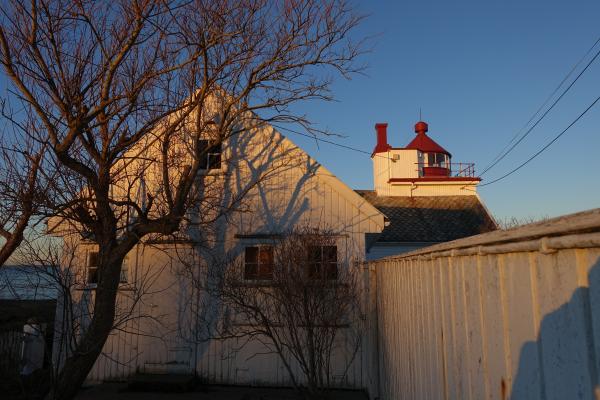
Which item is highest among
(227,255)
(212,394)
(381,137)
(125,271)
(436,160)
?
(381,137)

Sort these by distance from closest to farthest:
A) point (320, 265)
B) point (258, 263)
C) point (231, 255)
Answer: point (320, 265), point (258, 263), point (231, 255)

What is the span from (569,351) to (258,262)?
26.4 ft

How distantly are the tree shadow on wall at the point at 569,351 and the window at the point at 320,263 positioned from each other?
593 centimetres

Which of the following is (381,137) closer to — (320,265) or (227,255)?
(227,255)

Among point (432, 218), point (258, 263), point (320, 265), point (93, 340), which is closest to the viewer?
point (93, 340)

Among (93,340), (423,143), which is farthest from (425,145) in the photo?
(93,340)

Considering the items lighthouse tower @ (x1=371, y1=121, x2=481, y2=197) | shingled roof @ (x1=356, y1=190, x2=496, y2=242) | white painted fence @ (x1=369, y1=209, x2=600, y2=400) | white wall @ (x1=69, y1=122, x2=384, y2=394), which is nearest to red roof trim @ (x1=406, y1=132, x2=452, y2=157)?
lighthouse tower @ (x1=371, y1=121, x2=481, y2=197)

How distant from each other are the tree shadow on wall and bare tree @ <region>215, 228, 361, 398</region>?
5963 mm

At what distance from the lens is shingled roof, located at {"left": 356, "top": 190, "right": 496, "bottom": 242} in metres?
20.0

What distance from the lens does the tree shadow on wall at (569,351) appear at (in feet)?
5.19

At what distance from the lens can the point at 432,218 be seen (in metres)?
21.7

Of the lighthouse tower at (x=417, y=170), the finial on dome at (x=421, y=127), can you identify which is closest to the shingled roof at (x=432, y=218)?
the lighthouse tower at (x=417, y=170)

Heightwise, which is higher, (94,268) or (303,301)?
(94,268)

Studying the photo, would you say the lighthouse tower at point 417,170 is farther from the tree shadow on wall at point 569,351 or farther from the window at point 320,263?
the tree shadow on wall at point 569,351
